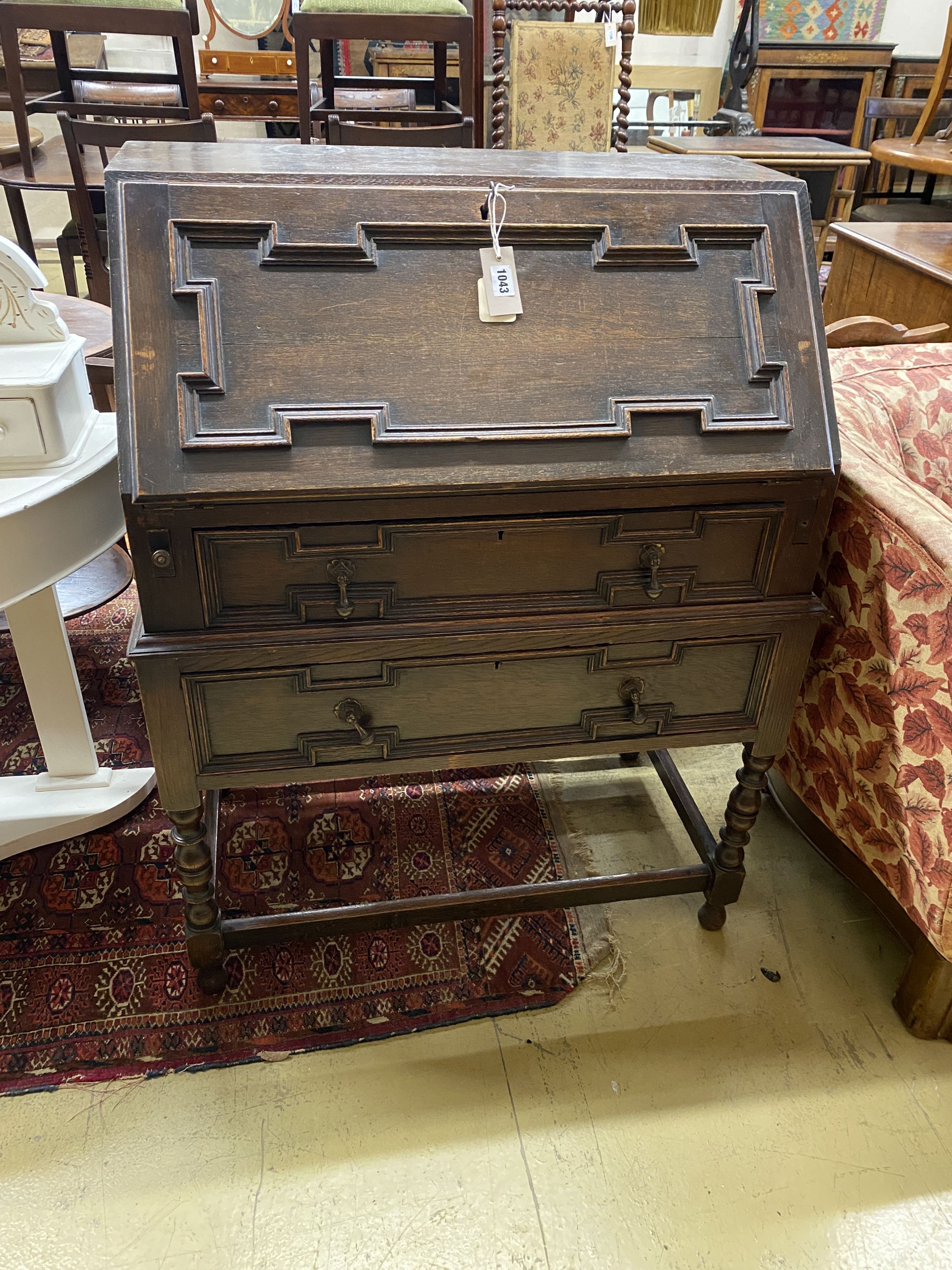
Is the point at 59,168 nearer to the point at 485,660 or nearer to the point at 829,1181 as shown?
the point at 485,660

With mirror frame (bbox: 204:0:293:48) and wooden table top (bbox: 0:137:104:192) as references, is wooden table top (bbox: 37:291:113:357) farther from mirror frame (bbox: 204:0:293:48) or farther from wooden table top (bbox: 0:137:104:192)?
mirror frame (bbox: 204:0:293:48)

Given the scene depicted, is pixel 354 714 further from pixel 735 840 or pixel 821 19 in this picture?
pixel 821 19

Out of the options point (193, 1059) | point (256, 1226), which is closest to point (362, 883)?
point (193, 1059)

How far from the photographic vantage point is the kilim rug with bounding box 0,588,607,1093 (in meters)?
1.52

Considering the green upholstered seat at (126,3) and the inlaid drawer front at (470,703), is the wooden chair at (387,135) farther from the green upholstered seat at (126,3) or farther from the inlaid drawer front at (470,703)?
the inlaid drawer front at (470,703)

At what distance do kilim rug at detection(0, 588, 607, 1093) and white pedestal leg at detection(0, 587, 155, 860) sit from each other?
0.19 feet

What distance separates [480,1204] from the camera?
1.31m

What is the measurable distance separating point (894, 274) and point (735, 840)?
86.2 inches

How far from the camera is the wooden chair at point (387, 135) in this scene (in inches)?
108

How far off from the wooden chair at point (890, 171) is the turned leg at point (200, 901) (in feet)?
14.8

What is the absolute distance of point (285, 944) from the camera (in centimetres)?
167

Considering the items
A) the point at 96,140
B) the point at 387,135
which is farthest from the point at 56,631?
the point at 387,135

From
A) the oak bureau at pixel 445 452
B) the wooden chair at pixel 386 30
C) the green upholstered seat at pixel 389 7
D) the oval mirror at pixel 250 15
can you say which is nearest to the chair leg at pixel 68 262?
the wooden chair at pixel 386 30

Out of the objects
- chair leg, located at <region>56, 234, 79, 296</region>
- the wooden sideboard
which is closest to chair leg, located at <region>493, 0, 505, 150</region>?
chair leg, located at <region>56, 234, 79, 296</region>
